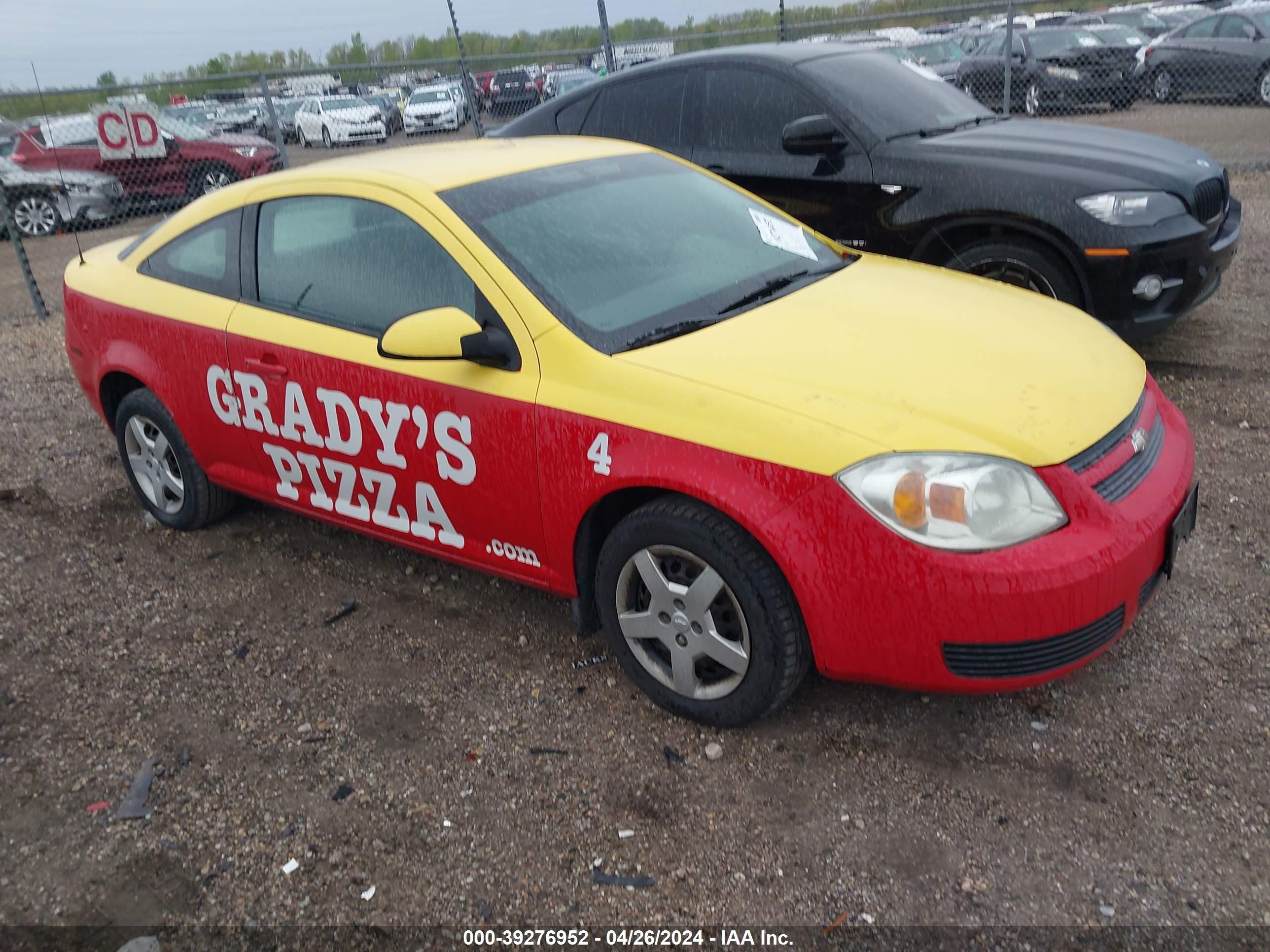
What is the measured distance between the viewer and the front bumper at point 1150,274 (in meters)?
4.81

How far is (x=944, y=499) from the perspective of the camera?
8.06 feet

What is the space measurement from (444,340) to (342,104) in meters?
24.5

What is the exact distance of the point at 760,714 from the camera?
112 inches

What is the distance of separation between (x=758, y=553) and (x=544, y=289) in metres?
1.04

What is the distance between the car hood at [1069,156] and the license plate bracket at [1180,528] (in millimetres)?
2495

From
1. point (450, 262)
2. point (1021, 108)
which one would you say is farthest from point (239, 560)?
point (1021, 108)

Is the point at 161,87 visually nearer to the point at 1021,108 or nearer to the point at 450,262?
the point at 450,262

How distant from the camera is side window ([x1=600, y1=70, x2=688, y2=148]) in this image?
19.6 ft

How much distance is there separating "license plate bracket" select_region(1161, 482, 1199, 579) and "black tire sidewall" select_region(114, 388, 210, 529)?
11.6ft

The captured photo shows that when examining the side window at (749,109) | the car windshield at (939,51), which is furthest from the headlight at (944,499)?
the car windshield at (939,51)

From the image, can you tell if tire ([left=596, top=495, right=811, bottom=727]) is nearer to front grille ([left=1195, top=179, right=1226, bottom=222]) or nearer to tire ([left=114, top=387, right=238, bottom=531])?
tire ([left=114, top=387, right=238, bottom=531])

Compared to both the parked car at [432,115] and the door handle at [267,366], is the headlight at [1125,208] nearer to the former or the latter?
the door handle at [267,366]

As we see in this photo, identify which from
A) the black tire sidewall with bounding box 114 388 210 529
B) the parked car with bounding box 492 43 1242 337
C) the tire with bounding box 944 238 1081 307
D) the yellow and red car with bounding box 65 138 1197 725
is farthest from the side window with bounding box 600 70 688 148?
the black tire sidewall with bounding box 114 388 210 529

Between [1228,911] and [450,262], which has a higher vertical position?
[450,262]
